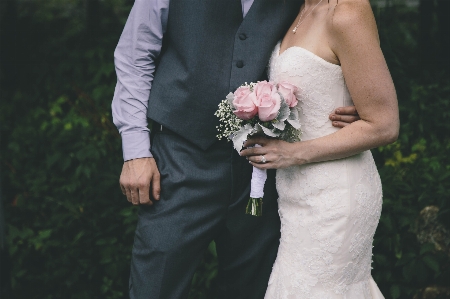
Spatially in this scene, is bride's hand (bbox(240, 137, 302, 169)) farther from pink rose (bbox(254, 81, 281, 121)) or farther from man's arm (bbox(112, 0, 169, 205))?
man's arm (bbox(112, 0, 169, 205))

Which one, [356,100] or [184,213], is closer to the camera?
[356,100]

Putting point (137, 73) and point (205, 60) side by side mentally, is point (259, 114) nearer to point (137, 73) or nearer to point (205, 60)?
point (205, 60)

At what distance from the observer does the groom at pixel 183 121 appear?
2412mm

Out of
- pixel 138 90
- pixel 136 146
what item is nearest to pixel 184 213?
pixel 136 146

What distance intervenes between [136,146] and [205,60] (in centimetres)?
46

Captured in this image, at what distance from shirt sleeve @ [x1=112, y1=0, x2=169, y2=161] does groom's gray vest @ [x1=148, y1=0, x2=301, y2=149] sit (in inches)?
2.3

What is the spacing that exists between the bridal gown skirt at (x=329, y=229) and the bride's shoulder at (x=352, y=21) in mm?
515

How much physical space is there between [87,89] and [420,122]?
2902 millimetres

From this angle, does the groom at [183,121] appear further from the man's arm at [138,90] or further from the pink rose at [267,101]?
the pink rose at [267,101]

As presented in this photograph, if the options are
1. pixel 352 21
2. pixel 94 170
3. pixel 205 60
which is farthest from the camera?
pixel 94 170

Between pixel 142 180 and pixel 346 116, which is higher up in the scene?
pixel 346 116

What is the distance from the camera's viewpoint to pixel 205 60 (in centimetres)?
239

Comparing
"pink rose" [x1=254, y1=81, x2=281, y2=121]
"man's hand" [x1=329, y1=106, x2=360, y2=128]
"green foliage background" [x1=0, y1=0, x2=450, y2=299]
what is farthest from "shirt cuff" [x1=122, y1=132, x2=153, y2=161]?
"green foliage background" [x1=0, y1=0, x2=450, y2=299]

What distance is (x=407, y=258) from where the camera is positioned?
10.8 feet
